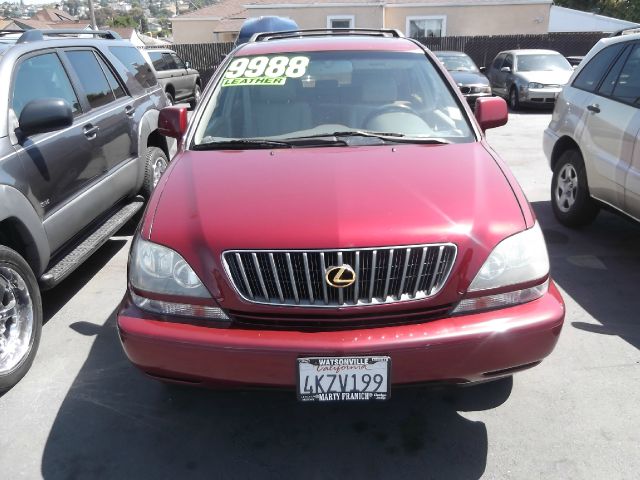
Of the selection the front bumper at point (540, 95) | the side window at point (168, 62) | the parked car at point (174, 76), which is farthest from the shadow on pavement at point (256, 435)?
the side window at point (168, 62)

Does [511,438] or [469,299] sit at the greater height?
[469,299]

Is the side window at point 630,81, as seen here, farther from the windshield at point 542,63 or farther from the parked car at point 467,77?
the windshield at point 542,63

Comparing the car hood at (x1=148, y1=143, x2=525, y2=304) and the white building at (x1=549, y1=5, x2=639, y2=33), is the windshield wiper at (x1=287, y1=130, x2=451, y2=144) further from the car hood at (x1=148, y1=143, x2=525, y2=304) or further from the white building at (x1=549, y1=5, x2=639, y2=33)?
the white building at (x1=549, y1=5, x2=639, y2=33)

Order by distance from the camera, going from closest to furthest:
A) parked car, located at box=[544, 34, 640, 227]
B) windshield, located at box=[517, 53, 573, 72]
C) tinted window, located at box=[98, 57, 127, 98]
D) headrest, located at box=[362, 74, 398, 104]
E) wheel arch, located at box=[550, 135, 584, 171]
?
headrest, located at box=[362, 74, 398, 104]
parked car, located at box=[544, 34, 640, 227]
tinted window, located at box=[98, 57, 127, 98]
wheel arch, located at box=[550, 135, 584, 171]
windshield, located at box=[517, 53, 573, 72]

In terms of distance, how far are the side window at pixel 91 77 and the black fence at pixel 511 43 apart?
63.2ft

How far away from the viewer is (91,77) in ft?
16.0

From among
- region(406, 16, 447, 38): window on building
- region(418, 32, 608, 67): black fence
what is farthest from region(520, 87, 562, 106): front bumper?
region(406, 16, 447, 38): window on building

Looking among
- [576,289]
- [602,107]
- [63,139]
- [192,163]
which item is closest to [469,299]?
A: [192,163]

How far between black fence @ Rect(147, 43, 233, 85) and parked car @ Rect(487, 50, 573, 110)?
11.0 metres

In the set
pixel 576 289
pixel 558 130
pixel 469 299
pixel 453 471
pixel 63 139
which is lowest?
pixel 576 289

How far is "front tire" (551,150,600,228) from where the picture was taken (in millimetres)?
5242

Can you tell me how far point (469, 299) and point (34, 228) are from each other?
8.43 ft

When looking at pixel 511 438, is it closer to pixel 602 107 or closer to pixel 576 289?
pixel 576 289

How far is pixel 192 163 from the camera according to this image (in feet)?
10.1
